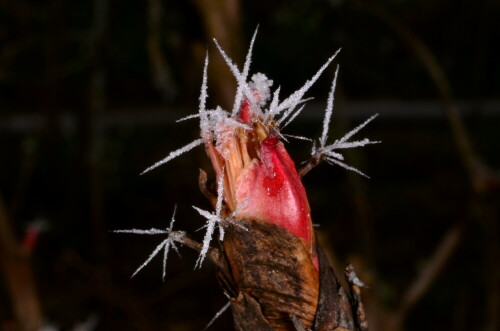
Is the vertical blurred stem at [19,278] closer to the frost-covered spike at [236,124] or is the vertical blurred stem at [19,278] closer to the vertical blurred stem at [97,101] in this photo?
the vertical blurred stem at [97,101]

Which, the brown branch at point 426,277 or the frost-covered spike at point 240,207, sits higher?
the brown branch at point 426,277

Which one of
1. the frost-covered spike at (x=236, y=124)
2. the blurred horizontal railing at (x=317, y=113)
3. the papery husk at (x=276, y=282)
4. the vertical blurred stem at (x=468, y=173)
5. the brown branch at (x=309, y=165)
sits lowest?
the papery husk at (x=276, y=282)

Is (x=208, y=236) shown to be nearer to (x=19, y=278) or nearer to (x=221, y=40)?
(x=221, y=40)

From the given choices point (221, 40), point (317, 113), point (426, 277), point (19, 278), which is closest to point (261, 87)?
point (221, 40)

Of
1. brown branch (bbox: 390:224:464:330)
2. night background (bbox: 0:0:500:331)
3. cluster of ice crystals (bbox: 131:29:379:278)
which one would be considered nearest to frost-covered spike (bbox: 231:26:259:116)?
cluster of ice crystals (bbox: 131:29:379:278)

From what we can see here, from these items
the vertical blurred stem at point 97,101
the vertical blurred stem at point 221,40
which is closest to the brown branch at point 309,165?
the vertical blurred stem at point 221,40

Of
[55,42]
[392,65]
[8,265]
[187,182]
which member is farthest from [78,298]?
[392,65]

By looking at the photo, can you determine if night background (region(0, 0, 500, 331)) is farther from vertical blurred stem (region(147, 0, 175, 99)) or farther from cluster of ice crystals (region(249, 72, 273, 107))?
cluster of ice crystals (region(249, 72, 273, 107))

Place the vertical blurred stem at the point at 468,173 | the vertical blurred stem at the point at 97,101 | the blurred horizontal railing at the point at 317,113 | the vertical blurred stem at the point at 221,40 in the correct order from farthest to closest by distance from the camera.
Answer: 1. the blurred horizontal railing at the point at 317,113
2. the vertical blurred stem at the point at 97,101
3. the vertical blurred stem at the point at 468,173
4. the vertical blurred stem at the point at 221,40
